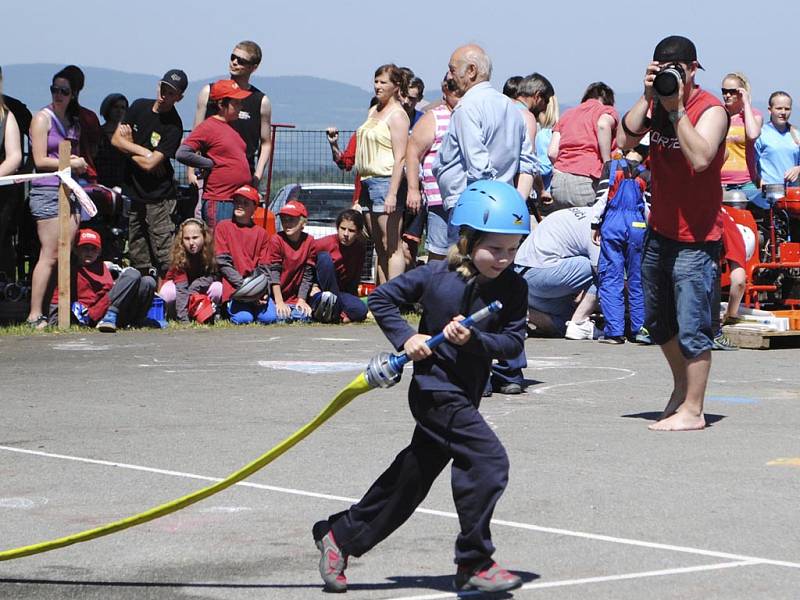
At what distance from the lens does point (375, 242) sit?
15.0 meters

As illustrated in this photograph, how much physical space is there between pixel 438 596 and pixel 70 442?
12.1 ft

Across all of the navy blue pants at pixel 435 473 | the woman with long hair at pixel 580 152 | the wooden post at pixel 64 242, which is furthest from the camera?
the woman with long hair at pixel 580 152

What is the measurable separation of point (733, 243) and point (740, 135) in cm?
157

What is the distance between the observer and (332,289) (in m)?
15.1

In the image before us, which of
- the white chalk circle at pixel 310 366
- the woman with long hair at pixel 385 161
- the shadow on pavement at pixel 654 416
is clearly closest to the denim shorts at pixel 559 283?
the woman with long hair at pixel 385 161

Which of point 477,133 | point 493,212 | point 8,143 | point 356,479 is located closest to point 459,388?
point 493,212

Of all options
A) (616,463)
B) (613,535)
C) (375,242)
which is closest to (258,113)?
(375,242)

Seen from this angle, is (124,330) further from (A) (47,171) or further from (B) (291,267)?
(B) (291,267)

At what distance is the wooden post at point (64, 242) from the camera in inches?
541

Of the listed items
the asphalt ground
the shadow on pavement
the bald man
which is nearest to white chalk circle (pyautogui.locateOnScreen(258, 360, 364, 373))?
the asphalt ground

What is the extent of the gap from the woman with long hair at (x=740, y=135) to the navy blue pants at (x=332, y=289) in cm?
413

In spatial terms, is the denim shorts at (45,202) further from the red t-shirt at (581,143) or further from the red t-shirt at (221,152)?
→ the red t-shirt at (581,143)

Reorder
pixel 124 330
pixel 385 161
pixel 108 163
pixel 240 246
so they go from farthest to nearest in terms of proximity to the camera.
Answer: pixel 108 163
pixel 240 246
pixel 385 161
pixel 124 330

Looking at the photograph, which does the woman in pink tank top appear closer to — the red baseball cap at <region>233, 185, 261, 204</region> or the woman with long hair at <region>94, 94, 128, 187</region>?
the red baseball cap at <region>233, 185, 261, 204</region>
